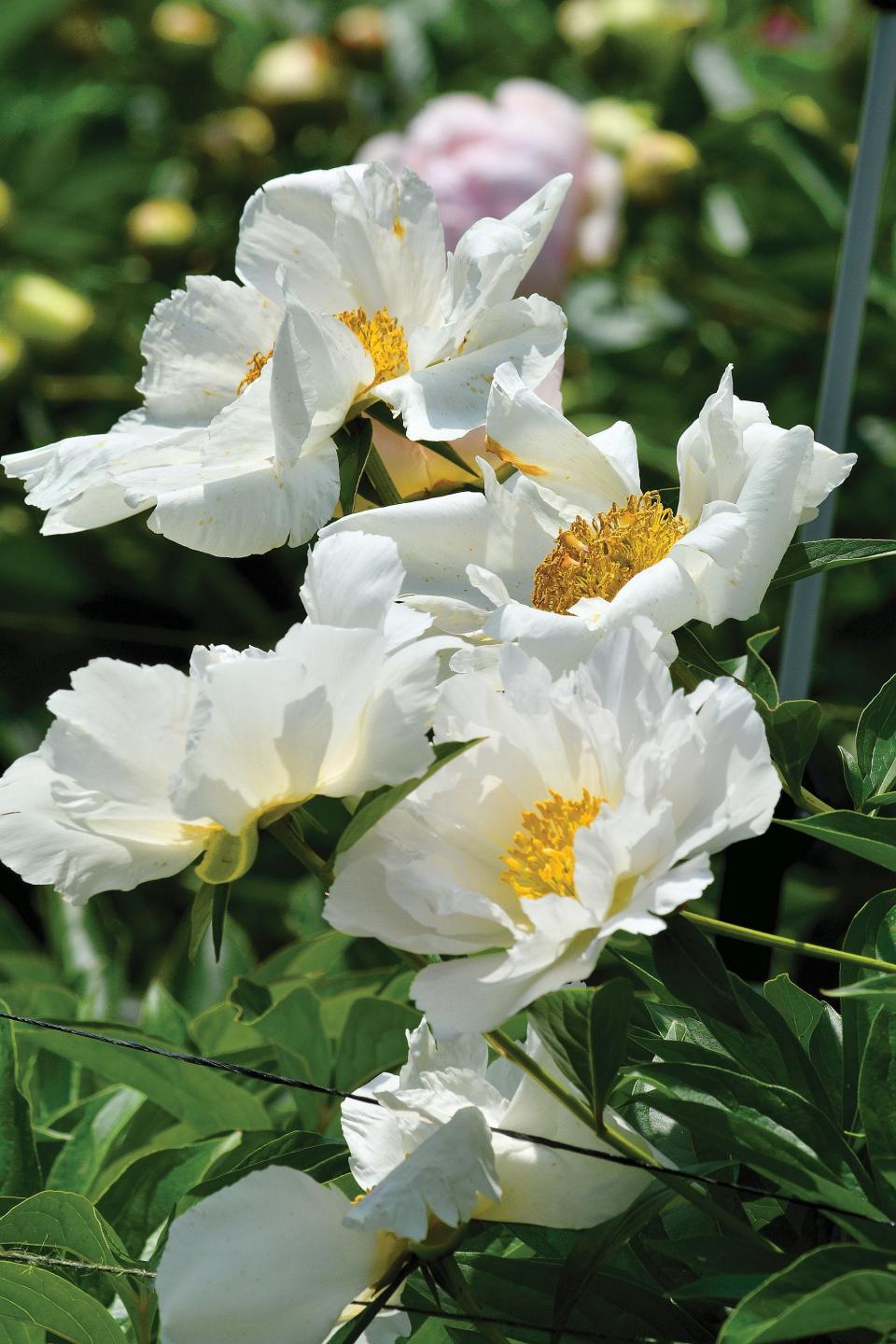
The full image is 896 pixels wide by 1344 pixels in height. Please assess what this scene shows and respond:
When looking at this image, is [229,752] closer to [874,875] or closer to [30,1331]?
[30,1331]

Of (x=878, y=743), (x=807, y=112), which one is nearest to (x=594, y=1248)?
(x=878, y=743)

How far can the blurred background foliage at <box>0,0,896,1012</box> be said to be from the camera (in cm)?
91

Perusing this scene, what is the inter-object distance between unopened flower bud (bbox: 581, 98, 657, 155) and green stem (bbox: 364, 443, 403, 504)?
68cm

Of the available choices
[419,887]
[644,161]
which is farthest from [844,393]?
[644,161]

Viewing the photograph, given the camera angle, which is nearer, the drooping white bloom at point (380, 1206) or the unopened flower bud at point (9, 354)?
the drooping white bloom at point (380, 1206)

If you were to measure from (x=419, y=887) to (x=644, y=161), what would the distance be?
Result: 31.4 inches

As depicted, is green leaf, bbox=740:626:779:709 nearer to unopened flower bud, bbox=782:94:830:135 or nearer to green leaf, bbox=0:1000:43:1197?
green leaf, bbox=0:1000:43:1197

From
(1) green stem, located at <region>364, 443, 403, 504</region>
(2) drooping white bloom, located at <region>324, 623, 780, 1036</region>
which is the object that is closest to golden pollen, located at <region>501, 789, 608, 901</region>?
(2) drooping white bloom, located at <region>324, 623, 780, 1036</region>

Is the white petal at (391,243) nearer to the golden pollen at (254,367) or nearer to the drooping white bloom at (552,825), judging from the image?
the golden pollen at (254,367)

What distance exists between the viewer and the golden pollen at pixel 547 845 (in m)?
0.25

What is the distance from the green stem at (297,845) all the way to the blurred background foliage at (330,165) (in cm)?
53

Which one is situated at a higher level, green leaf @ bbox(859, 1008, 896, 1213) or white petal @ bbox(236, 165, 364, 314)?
white petal @ bbox(236, 165, 364, 314)

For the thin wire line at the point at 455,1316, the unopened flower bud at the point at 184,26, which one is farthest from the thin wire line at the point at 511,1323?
the unopened flower bud at the point at 184,26

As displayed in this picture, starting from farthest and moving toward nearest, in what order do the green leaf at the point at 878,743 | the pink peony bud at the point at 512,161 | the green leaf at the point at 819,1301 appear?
the pink peony bud at the point at 512,161 → the green leaf at the point at 878,743 → the green leaf at the point at 819,1301
